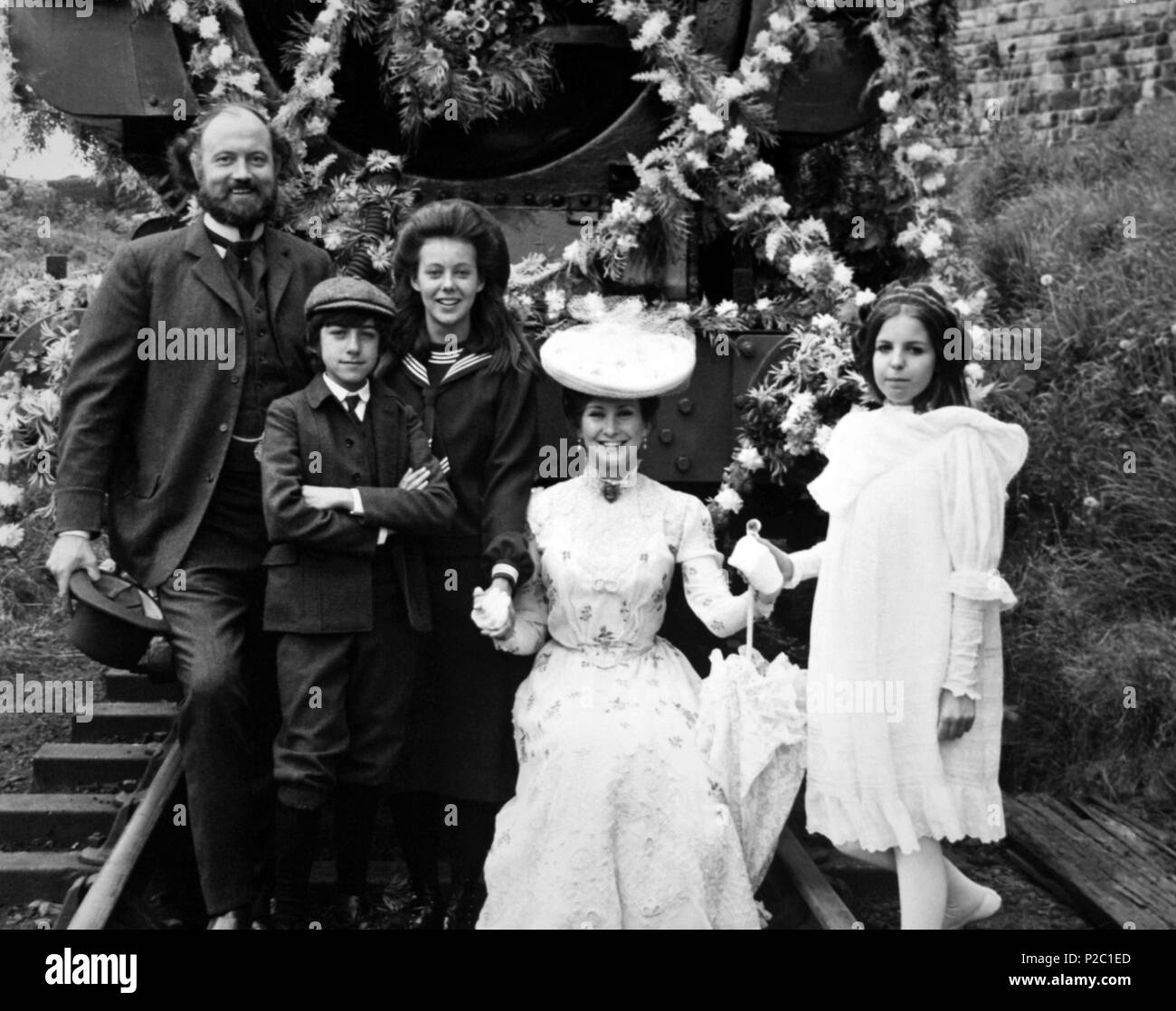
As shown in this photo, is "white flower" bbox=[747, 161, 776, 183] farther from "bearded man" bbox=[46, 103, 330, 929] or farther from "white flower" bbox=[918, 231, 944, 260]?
"bearded man" bbox=[46, 103, 330, 929]

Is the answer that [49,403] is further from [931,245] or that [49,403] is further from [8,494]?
[931,245]

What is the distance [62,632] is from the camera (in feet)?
21.8

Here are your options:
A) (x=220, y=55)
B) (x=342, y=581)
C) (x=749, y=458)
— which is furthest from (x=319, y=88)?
(x=342, y=581)

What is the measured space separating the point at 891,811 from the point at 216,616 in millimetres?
1623

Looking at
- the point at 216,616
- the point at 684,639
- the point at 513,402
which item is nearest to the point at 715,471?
the point at 684,639

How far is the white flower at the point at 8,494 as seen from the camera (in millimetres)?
4172

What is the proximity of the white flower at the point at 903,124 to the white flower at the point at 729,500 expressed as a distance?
4.56 ft

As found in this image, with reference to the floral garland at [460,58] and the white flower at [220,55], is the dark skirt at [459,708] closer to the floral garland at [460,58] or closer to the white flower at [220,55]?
the floral garland at [460,58]

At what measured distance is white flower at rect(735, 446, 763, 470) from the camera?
167 inches

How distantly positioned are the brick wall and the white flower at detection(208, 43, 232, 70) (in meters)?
10.6

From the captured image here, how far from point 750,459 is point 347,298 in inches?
55.4

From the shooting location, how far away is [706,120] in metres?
4.58

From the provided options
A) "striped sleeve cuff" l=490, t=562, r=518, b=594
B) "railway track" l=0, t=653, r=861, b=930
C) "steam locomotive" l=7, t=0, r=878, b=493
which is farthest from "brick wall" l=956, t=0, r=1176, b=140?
"striped sleeve cuff" l=490, t=562, r=518, b=594

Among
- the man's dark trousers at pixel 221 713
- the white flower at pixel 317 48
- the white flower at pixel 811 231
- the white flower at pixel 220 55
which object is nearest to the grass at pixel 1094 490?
the white flower at pixel 811 231
